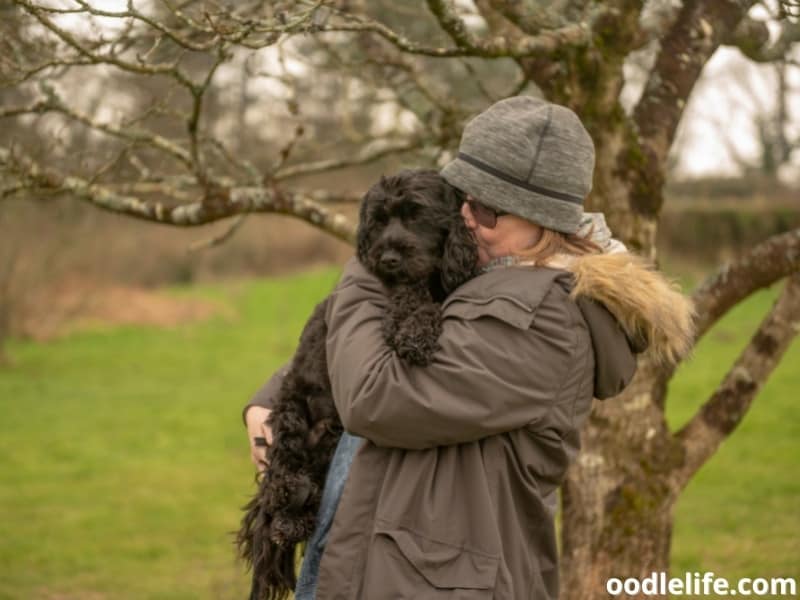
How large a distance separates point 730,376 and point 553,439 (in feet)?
7.09

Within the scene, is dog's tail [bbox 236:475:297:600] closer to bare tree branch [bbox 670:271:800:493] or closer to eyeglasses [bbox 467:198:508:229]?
eyeglasses [bbox 467:198:508:229]

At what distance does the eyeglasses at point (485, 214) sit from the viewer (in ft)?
8.46

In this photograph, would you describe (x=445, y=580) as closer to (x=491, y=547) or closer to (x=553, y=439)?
(x=491, y=547)

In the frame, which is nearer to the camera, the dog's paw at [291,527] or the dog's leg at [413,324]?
the dog's leg at [413,324]

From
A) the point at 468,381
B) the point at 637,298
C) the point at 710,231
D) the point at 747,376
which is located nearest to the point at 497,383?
the point at 468,381

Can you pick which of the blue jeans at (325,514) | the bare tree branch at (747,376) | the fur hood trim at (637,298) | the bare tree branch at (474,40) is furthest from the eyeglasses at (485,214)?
the bare tree branch at (747,376)

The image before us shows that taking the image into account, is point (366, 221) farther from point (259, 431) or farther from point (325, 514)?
point (325, 514)

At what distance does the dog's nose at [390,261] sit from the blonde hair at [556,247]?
0.34 m

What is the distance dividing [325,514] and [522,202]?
104cm

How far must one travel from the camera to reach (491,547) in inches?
92.3

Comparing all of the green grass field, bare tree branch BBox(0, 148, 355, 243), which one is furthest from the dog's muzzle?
the green grass field

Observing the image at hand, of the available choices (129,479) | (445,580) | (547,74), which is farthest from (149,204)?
(129,479)

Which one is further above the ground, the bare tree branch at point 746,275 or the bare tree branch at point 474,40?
the bare tree branch at point 474,40

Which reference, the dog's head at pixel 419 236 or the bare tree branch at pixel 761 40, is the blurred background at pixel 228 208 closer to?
the bare tree branch at pixel 761 40
